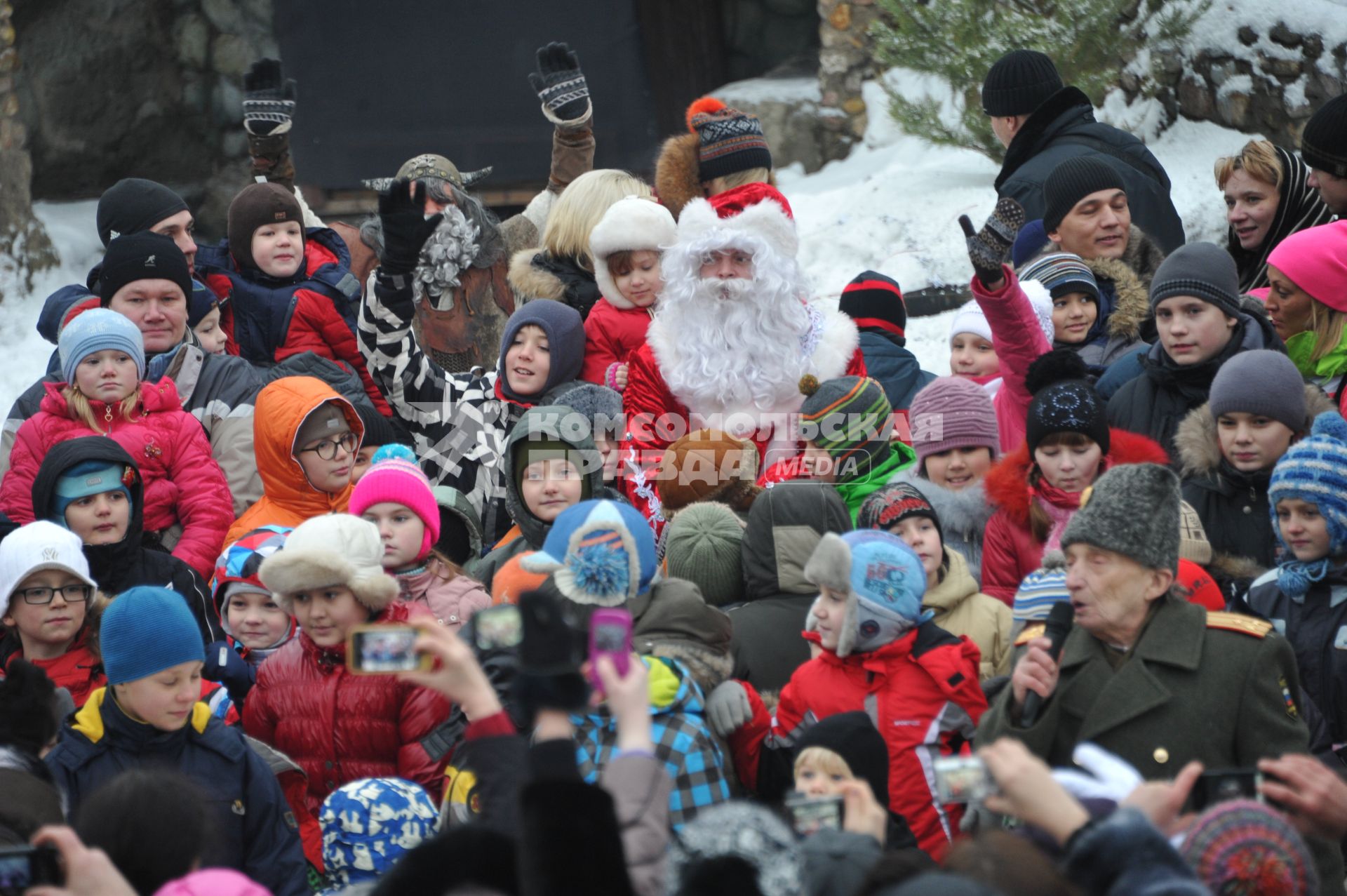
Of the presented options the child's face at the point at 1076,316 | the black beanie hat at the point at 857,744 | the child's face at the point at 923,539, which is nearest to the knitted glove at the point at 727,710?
the black beanie hat at the point at 857,744

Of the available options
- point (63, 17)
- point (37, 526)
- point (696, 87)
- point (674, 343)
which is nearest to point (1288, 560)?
point (674, 343)

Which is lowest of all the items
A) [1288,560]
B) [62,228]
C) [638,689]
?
[62,228]

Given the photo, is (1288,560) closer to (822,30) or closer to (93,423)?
(93,423)

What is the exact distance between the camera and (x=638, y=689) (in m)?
2.61

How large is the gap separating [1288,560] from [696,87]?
9.37 metres

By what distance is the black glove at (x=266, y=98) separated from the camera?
23.7 ft

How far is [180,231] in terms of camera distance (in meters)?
6.43

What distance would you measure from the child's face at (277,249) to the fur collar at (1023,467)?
9.97 ft

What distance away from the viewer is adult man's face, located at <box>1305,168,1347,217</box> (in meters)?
5.75

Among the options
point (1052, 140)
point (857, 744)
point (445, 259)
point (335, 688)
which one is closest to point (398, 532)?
point (335, 688)

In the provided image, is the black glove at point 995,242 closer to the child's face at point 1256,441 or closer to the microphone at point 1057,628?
the child's face at point 1256,441

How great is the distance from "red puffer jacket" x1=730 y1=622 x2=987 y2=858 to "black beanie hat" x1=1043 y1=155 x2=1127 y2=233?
2.68 meters

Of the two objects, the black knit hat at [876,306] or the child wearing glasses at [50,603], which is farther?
the black knit hat at [876,306]

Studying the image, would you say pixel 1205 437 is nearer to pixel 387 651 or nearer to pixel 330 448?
pixel 330 448
